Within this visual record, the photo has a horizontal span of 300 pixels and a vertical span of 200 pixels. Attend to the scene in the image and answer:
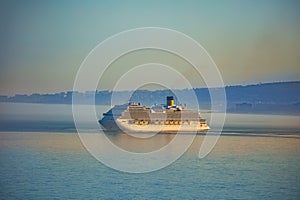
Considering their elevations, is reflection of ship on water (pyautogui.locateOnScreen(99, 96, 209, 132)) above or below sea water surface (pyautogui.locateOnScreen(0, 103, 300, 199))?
above

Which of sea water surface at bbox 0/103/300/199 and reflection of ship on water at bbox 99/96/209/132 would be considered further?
reflection of ship on water at bbox 99/96/209/132

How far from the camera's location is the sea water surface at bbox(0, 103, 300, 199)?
702 centimetres

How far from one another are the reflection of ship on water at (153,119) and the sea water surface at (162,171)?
259cm

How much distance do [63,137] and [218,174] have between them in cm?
603

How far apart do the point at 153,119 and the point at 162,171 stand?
7.80 meters

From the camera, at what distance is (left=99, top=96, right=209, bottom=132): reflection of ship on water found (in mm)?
16438

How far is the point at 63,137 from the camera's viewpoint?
1355cm

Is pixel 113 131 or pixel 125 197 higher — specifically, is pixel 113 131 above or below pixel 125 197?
above

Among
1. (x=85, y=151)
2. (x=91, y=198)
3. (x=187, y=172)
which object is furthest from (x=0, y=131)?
(x=91, y=198)

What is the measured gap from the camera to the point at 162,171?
29.4 ft

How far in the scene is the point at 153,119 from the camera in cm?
1673

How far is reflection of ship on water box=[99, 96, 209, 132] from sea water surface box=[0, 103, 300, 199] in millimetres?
2590

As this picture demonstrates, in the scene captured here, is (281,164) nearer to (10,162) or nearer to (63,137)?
(10,162)

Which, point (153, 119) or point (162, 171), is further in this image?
point (153, 119)
